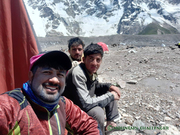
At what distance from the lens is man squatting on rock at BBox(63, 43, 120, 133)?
1.97 m

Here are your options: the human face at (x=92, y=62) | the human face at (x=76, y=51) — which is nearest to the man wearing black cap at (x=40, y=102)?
the human face at (x=92, y=62)

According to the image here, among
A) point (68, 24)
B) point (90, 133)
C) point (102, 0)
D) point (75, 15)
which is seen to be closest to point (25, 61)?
point (90, 133)

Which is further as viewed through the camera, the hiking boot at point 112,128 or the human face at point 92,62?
the hiking boot at point 112,128

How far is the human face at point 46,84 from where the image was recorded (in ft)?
3.89

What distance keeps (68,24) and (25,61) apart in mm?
127515

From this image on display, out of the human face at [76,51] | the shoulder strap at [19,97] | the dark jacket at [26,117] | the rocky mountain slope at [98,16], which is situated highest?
the rocky mountain slope at [98,16]

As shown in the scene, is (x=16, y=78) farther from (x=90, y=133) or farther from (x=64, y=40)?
(x=64, y=40)

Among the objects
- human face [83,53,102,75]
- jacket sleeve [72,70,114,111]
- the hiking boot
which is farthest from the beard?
the hiking boot

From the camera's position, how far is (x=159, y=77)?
18.4ft

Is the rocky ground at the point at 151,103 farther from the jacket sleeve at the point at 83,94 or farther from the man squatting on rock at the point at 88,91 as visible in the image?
the jacket sleeve at the point at 83,94

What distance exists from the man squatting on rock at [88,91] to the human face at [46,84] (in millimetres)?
723

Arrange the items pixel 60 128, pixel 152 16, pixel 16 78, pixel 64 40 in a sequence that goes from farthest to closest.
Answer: pixel 152 16
pixel 64 40
pixel 16 78
pixel 60 128

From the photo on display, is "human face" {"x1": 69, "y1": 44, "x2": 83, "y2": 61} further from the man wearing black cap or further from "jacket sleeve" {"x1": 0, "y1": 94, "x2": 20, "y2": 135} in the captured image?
"jacket sleeve" {"x1": 0, "y1": 94, "x2": 20, "y2": 135}

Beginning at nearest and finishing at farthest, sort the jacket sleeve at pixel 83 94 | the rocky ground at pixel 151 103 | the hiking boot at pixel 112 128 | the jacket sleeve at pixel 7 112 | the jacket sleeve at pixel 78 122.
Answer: the jacket sleeve at pixel 7 112 < the jacket sleeve at pixel 78 122 < the jacket sleeve at pixel 83 94 < the hiking boot at pixel 112 128 < the rocky ground at pixel 151 103
